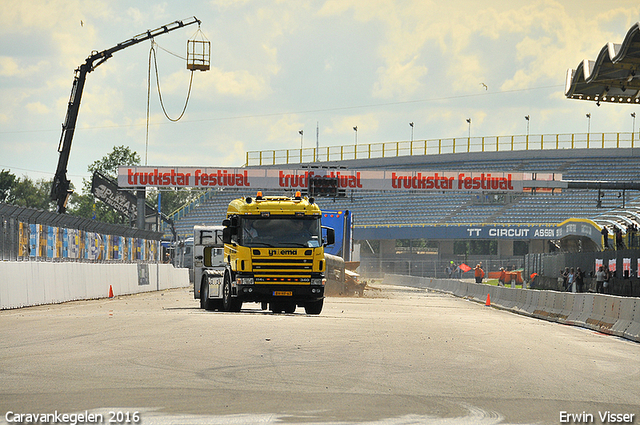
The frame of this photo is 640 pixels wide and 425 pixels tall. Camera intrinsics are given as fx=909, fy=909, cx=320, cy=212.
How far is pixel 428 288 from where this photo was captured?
5638cm

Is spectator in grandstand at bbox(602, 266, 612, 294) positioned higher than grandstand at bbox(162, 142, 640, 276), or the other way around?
grandstand at bbox(162, 142, 640, 276)

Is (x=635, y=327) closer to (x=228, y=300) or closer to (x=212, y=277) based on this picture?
(x=228, y=300)

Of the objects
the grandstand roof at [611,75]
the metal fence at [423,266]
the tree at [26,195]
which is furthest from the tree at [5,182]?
the grandstand roof at [611,75]

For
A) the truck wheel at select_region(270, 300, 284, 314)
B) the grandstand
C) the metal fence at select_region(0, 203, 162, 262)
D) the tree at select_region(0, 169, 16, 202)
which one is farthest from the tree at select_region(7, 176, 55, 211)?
the truck wheel at select_region(270, 300, 284, 314)

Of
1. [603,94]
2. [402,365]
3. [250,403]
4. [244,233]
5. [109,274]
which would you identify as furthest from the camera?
[109,274]

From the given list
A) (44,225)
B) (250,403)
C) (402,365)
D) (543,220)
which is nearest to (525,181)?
(543,220)

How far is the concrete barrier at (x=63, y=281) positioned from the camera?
24453 millimetres

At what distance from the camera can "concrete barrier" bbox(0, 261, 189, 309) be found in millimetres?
24453

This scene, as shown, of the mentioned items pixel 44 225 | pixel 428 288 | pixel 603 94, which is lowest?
pixel 428 288

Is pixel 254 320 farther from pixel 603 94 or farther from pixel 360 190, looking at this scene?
pixel 360 190

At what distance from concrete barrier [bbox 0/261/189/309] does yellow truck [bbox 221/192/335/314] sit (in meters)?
6.69

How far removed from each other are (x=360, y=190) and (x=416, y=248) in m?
20.1

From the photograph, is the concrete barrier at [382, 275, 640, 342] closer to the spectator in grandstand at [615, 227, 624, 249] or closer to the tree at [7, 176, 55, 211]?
the spectator in grandstand at [615, 227, 624, 249]

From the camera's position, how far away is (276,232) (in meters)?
21.3
